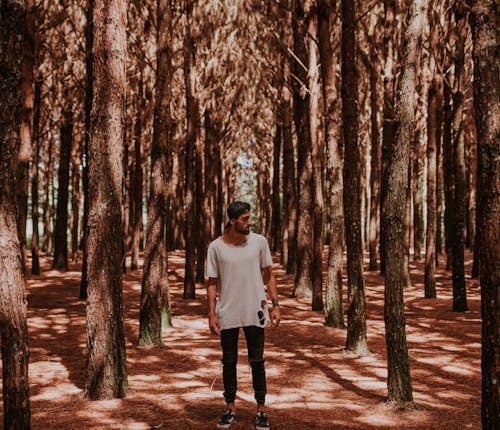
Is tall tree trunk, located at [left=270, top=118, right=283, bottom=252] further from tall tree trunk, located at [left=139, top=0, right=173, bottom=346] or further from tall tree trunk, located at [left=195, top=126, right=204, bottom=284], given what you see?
tall tree trunk, located at [left=139, top=0, right=173, bottom=346]

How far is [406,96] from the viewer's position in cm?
637

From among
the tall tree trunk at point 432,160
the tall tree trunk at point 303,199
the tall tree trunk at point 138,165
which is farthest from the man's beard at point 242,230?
the tall tree trunk at point 138,165

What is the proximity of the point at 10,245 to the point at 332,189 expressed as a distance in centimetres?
706

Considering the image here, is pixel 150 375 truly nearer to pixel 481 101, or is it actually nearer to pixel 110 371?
pixel 110 371

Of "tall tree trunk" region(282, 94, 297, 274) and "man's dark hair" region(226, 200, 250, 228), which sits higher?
"tall tree trunk" region(282, 94, 297, 274)

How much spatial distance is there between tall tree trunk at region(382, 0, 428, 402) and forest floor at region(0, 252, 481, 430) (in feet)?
1.18

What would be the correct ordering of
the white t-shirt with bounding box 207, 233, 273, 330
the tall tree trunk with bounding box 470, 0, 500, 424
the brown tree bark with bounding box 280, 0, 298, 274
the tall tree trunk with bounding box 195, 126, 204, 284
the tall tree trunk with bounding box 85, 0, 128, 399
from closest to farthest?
1. the tall tree trunk with bounding box 470, 0, 500, 424
2. the white t-shirt with bounding box 207, 233, 273, 330
3. the tall tree trunk with bounding box 85, 0, 128, 399
4. the tall tree trunk with bounding box 195, 126, 204, 284
5. the brown tree bark with bounding box 280, 0, 298, 274

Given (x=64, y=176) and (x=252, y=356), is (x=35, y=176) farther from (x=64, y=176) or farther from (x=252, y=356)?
(x=252, y=356)

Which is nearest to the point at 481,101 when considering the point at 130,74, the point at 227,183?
the point at 130,74

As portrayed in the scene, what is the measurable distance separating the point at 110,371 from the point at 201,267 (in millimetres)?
12543

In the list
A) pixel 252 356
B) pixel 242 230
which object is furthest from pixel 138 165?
pixel 252 356

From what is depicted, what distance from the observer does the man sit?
5.18m

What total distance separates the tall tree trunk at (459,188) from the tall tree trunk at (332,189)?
3252 mm

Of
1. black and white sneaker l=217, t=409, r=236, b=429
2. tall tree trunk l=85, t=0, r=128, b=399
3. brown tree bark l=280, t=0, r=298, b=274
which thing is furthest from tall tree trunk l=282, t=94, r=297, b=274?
black and white sneaker l=217, t=409, r=236, b=429
